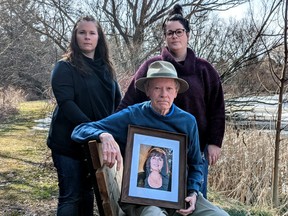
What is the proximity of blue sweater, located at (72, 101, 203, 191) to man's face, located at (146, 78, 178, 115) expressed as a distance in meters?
0.04

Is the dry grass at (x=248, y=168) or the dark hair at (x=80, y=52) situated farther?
the dry grass at (x=248, y=168)

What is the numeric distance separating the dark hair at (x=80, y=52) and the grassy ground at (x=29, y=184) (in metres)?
1.88

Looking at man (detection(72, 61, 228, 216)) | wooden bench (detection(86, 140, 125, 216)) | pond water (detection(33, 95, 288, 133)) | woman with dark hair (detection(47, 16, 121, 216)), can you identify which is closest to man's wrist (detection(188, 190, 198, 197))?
man (detection(72, 61, 228, 216))

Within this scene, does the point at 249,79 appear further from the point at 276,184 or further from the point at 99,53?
the point at 99,53

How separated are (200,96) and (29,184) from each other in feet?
10.0

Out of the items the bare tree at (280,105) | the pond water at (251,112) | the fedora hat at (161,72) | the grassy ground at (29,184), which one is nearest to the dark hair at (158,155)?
the fedora hat at (161,72)

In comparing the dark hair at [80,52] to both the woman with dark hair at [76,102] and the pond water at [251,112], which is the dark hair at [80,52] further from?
the pond water at [251,112]

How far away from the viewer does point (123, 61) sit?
26.9 ft

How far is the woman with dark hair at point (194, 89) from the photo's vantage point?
2912 mm

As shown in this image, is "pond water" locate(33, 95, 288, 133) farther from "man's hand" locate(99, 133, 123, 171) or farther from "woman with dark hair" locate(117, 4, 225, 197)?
"man's hand" locate(99, 133, 123, 171)

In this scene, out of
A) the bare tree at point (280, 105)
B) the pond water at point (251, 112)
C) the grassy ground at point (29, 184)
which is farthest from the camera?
the pond water at point (251, 112)

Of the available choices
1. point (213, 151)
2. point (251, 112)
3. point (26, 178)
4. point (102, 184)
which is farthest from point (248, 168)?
point (102, 184)

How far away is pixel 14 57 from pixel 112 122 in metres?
5.27

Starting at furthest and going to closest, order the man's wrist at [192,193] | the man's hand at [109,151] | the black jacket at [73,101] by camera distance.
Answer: the black jacket at [73,101] → the man's wrist at [192,193] → the man's hand at [109,151]
